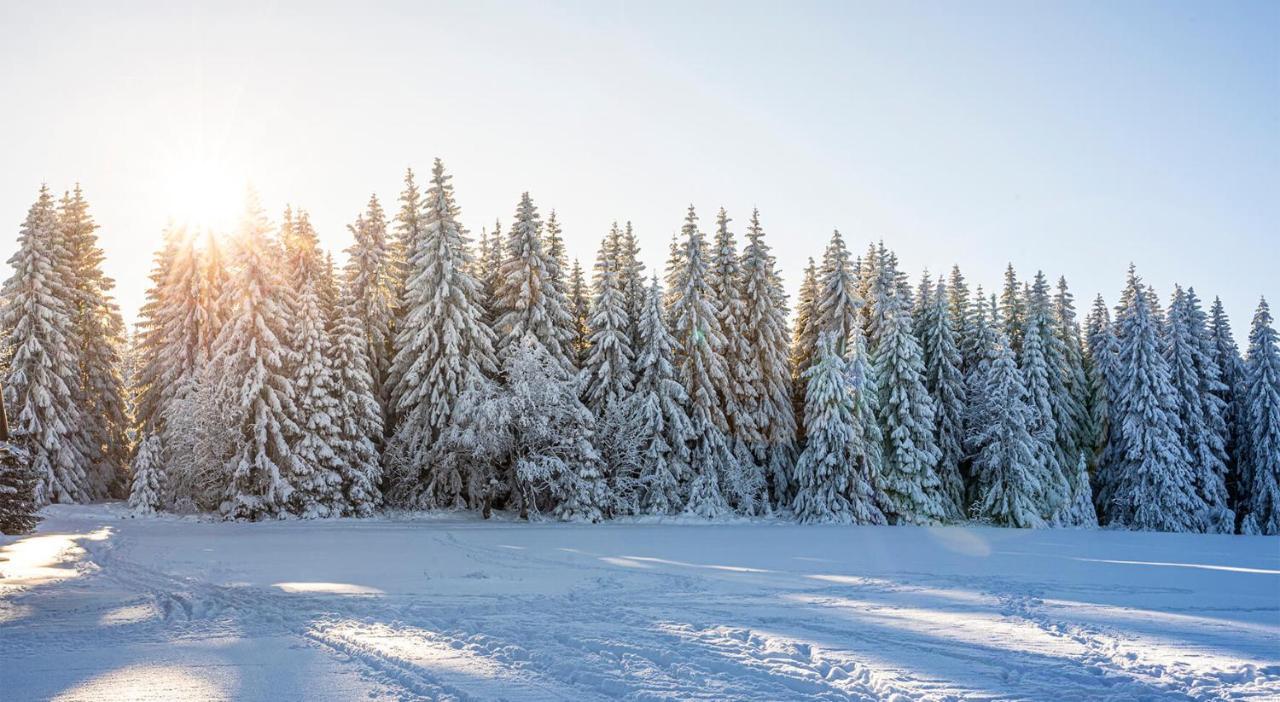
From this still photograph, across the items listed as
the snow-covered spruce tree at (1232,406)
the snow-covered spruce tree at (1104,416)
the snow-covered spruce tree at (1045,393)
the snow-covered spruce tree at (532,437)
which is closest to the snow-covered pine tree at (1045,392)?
the snow-covered spruce tree at (1045,393)

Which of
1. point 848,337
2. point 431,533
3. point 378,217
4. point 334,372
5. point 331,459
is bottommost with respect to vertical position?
point 431,533

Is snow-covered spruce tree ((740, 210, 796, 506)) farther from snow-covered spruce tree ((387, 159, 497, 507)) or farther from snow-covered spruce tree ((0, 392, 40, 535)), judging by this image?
snow-covered spruce tree ((0, 392, 40, 535))

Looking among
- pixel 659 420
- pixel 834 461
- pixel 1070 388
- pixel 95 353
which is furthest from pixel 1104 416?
pixel 95 353

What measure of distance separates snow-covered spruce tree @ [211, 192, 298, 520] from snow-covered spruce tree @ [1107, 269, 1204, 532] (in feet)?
139

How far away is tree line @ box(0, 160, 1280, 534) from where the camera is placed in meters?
34.4

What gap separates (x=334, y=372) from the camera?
34969 millimetres

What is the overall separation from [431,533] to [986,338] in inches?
1317

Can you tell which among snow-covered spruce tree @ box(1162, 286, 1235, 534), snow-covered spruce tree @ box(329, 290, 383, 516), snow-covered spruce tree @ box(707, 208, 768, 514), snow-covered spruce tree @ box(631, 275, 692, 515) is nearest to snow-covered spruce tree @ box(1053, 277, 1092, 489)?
snow-covered spruce tree @ box(1162, 286, 1235, 534)

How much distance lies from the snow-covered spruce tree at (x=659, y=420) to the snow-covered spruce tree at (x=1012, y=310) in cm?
2275

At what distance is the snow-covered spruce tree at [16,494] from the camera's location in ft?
76.3

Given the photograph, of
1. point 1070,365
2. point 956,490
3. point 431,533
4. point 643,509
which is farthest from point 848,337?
point 431,533

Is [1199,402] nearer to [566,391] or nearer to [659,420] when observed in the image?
A: [659,420]

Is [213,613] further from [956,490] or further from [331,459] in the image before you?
[956,490]

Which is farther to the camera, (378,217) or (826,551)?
(378,217)
